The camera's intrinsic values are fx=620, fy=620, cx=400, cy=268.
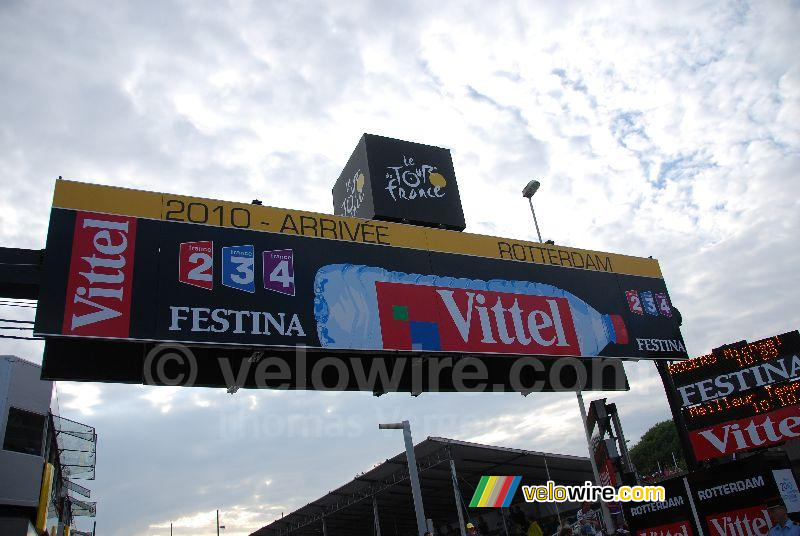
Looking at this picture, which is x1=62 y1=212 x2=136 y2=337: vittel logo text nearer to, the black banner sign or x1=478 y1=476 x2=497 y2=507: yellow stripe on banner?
the black banner sign

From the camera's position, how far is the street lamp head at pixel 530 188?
1719 centimetres

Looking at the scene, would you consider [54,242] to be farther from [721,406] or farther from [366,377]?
[721,406]

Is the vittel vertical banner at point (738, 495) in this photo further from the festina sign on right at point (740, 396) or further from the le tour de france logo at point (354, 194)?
the le tour de france logo at point (354, 194)

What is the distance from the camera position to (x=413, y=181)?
15250 mm

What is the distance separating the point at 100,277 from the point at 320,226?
4.19 m

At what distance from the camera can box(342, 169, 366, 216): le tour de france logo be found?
588 inches

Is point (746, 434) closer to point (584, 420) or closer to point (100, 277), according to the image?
point (584, 420)

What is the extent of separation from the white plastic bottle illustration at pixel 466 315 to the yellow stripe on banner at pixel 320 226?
830mm

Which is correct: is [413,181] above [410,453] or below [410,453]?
above

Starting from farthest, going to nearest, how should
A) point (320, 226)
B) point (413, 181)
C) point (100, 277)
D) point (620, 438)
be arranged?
point (413, 181) < point (620, 438) < point (320, 226) < point (100, 277)

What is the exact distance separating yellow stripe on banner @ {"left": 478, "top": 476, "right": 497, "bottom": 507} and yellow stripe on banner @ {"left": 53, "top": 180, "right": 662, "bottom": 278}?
21.8 meters

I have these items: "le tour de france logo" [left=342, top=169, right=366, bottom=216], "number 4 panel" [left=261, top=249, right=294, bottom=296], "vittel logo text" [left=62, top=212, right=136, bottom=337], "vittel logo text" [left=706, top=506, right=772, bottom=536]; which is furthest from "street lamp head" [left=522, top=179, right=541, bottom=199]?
"vittel logo text" [left=62, top=212, right=136, bottom=337]

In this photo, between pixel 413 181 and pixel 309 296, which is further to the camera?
pixel 413 181

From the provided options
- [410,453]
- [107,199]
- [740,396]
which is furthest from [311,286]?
[740,396]
